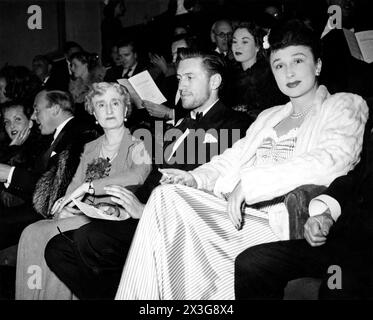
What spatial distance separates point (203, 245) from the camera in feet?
8.36

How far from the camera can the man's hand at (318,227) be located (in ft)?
7.21

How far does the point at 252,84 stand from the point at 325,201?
5.70ft

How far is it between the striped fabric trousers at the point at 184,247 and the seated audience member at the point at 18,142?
153 centimetres

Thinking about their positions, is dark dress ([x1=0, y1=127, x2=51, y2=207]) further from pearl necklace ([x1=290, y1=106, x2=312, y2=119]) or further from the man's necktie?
pearl necklace ([x1=290, y1=106, x2=312, y2=119])

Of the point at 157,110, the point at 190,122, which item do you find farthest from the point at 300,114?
the point at 157,110

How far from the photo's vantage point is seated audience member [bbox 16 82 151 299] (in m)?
3.18

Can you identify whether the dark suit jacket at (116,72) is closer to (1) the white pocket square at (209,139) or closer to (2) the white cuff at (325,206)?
(1) the white pocket square at (209,139)

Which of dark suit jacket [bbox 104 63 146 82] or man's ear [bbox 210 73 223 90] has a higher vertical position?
dark suit jacket [bbox 104 63 146 82]

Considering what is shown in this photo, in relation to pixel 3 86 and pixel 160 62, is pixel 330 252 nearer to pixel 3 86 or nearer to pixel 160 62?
pixel 160 62

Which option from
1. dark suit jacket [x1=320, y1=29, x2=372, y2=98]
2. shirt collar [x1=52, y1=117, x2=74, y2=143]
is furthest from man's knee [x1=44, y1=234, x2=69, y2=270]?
dark suit jacket [x1=320, y1=29, x2=372, y2=98]

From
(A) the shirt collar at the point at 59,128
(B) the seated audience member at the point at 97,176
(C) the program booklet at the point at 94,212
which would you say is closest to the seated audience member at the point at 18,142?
(A) the shirt collar at the point at 59,128

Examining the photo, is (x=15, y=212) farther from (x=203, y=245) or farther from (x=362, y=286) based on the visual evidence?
(x=362, y=286)

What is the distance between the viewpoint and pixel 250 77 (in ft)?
12.9
